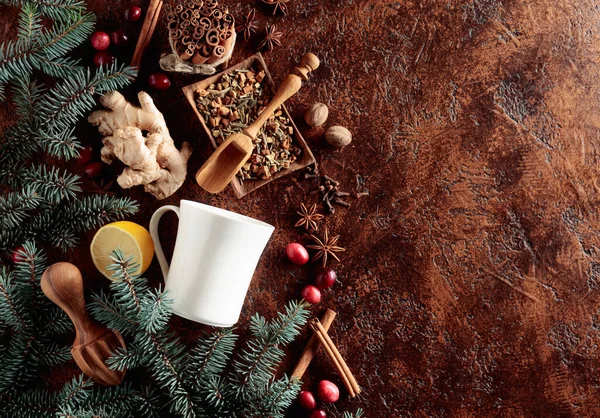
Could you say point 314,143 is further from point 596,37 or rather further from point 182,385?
point 596,37

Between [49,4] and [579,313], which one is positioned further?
[579,313]

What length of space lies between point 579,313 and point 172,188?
131 cm

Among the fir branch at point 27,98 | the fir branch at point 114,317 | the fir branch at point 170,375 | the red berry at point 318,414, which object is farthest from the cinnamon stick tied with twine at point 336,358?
the fir branch at point 27,98

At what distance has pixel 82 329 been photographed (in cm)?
144

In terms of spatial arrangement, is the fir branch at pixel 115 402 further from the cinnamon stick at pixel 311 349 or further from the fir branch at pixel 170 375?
the cinnamon stick at pixel 311 349

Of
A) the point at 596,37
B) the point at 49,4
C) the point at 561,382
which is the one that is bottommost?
the point at 561,382

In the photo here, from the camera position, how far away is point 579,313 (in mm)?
1688

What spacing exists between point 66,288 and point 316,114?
2.73 ft

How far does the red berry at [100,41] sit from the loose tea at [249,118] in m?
0.30

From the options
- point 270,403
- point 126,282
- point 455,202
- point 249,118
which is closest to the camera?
point 126,282

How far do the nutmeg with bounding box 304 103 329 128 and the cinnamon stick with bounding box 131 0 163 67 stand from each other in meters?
0.51

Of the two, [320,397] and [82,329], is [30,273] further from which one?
[320,397]

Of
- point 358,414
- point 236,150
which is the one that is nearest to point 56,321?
point 236,150

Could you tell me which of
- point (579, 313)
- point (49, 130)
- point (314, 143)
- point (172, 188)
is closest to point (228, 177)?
point (172, 188)
